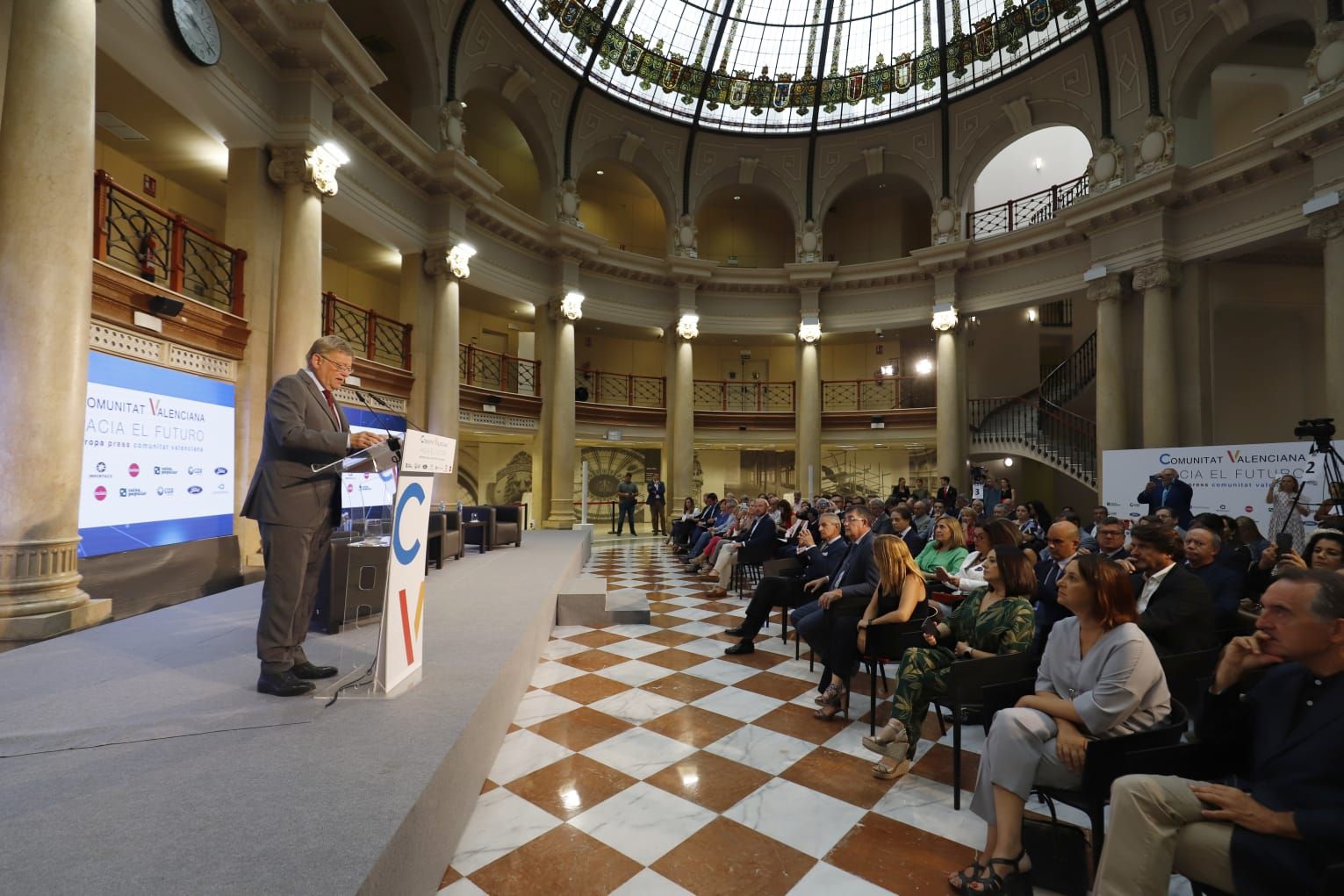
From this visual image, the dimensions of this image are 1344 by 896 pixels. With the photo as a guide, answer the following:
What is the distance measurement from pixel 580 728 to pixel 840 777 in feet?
4.53

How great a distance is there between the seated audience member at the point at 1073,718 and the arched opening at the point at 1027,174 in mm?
15803

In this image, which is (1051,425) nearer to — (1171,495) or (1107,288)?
(1107,288)

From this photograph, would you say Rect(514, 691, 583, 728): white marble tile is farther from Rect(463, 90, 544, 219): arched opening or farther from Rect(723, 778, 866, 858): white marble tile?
Rect(463, 90, 544, 219): arched opening

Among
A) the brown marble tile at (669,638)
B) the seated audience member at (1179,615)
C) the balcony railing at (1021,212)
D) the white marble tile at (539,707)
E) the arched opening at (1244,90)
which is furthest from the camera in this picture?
the balcony railing at (1021,212)

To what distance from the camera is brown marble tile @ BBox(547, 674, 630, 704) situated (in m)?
3.77

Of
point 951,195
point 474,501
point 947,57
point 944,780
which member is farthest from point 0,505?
point 947,57

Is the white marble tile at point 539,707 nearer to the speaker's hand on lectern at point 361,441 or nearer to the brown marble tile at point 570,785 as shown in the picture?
the brown marble tile at point 570,785

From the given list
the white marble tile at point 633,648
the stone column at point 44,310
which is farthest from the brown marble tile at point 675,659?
the stone column at point 44,310

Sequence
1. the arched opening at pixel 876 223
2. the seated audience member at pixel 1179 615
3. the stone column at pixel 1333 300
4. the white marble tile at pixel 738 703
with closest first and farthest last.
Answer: the seated audience member at pixel 1179 615, the white marble tile at pixel 738 703, the stone column at pixel 1333 300, the arched opening at pixel 876 223

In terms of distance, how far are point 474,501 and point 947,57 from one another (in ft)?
51.0

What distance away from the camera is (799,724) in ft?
11.1

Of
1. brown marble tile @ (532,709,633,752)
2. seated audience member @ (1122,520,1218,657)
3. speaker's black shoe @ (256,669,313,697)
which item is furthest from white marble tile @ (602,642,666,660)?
seated audience member @ (1122,520,1218,657)

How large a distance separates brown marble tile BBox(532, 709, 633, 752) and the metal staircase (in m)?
11.6

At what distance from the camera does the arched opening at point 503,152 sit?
1384cm
